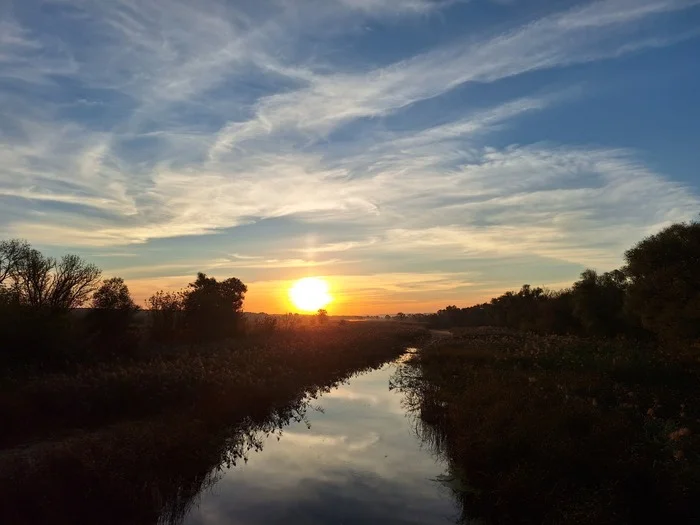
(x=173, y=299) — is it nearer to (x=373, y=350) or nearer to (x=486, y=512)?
(x=373, y=350)

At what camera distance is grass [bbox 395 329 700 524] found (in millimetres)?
8453

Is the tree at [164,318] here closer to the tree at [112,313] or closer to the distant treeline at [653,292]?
the tree at [112,313]

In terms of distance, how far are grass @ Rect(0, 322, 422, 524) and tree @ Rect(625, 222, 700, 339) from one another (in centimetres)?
2204

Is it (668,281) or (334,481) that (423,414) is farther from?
(668,281)

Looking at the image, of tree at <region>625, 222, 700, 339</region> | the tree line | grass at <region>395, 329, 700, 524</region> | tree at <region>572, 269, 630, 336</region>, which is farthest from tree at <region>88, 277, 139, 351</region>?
tree at <region>572, 269, 630, 336</region>

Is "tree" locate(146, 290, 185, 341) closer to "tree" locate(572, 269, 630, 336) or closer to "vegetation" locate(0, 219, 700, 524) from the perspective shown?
"vegetation" locate(0, 219, 700, 524)

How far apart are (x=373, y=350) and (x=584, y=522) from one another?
136 feet

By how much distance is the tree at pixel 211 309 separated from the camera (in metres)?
42.2

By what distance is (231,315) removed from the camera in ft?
149

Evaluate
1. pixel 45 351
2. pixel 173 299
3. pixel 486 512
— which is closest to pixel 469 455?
pixel 486 512

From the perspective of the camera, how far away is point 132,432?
12.9 m

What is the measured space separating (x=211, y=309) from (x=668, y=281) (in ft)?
108

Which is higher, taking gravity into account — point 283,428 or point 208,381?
point 208,381

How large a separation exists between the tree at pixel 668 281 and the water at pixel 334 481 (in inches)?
824
